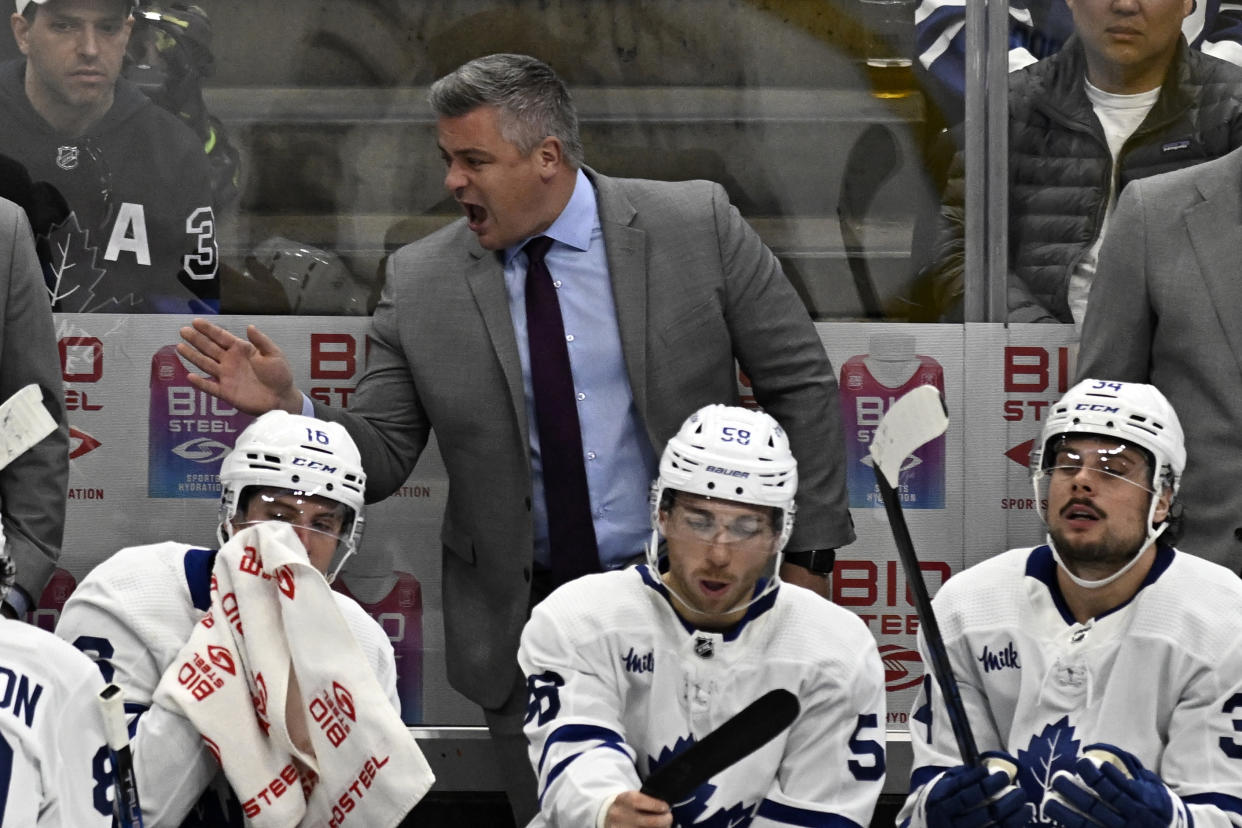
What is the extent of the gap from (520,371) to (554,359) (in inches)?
2.8

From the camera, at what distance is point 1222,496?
12.6ft

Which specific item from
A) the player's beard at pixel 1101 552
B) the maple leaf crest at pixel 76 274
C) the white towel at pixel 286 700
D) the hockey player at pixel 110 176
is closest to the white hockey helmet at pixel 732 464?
the player's beard at pixel 1101 552

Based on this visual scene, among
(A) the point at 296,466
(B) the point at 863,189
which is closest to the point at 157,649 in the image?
(A) the point at 296,466

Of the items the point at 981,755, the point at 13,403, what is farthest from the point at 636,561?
the point at 13,403

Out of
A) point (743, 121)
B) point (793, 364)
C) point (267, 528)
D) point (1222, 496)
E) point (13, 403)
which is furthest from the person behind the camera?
point (743, 121)

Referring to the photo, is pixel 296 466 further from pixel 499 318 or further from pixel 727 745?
pixel 727 745

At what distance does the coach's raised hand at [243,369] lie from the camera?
388 centimetres

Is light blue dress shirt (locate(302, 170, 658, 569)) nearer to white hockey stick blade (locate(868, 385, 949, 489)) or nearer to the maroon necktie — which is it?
the maroon necktie

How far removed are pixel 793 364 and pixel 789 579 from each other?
1.39ft

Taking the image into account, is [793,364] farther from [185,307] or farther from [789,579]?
[185,307]

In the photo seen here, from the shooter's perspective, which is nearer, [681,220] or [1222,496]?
[1222,496]

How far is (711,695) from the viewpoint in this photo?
3.40 m

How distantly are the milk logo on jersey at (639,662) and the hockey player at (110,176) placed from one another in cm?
160

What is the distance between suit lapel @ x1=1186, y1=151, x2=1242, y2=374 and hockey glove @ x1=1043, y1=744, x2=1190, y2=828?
1.04 m
